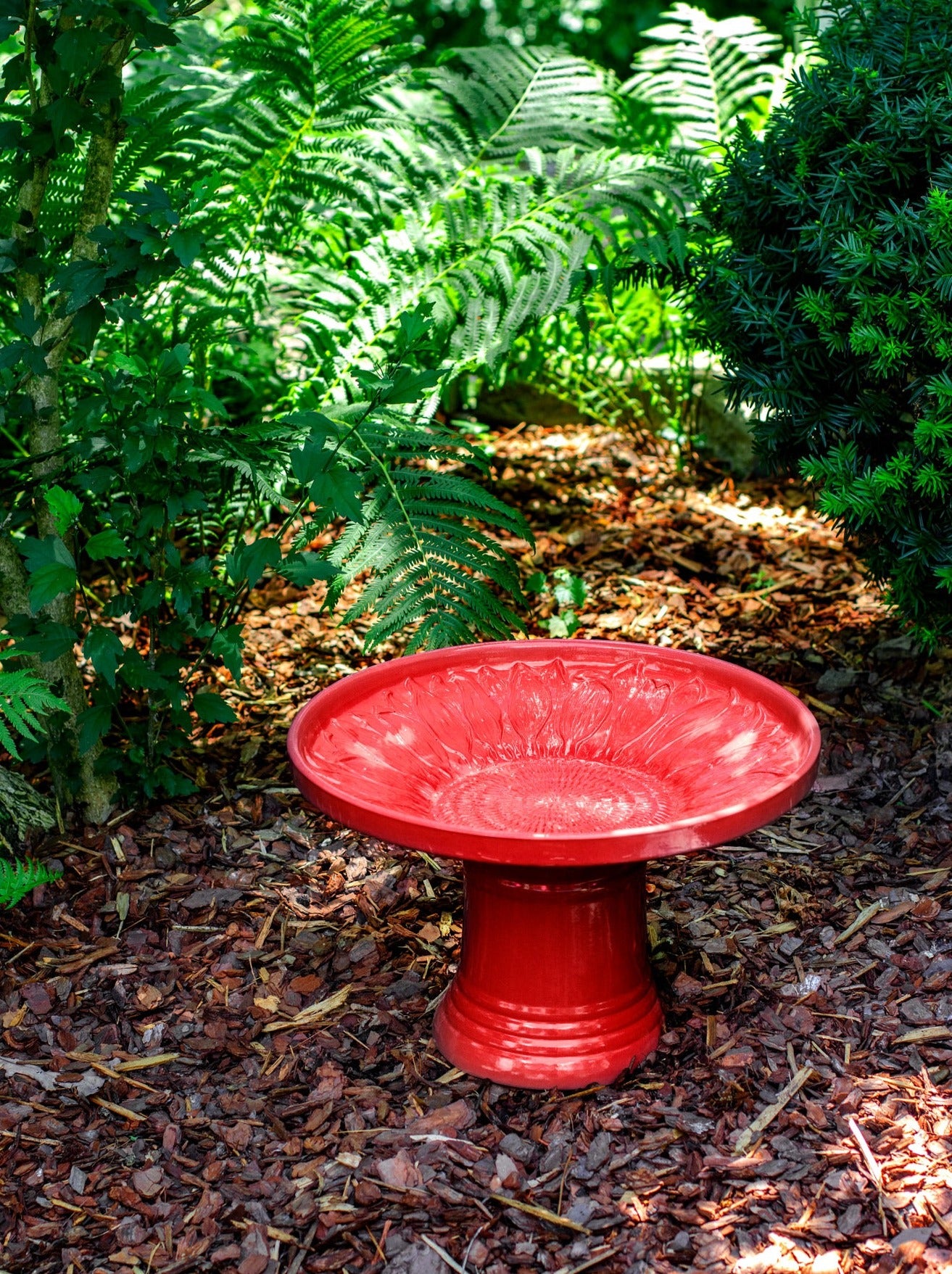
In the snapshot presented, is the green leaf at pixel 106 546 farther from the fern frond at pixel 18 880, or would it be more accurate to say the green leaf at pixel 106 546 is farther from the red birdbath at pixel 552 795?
the fern frond at pixel 18 880

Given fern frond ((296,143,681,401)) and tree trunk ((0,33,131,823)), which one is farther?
fern frond ((296,143,681,401))

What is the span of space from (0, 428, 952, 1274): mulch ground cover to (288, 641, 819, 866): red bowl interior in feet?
1.68

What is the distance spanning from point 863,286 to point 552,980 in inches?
64.9

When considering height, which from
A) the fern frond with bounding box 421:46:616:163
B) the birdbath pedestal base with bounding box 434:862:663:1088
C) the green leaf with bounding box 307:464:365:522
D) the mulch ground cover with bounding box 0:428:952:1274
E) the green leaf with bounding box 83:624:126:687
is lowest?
the mulch ground cover with bounding box 0:428:952:1274

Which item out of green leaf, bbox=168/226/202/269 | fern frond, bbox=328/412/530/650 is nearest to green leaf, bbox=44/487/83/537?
green leaf, bbox=168/226/202/269

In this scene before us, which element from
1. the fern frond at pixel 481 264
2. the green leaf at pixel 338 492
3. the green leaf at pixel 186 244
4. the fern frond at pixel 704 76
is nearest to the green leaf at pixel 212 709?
the green leaf at pixel 338 492

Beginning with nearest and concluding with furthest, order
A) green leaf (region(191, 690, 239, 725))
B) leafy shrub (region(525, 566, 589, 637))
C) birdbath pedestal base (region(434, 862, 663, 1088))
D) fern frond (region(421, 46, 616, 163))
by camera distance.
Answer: birdbath pedestal base (region(434, 862, 663, 1088)), green leaf (region(191, 690, 239, 725)), leafy shrub (region(525, 566, 589, 637)), fern frond (region(421, 46, 616, 163))

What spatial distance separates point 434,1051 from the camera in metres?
2.41

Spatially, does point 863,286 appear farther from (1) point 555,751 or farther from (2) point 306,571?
(2) point 306,571

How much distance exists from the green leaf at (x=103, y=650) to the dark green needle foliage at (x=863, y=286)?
5.33ft

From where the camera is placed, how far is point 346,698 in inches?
96.9

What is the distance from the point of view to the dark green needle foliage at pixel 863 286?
2711mm

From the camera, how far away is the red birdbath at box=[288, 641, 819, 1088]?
204 centimetres

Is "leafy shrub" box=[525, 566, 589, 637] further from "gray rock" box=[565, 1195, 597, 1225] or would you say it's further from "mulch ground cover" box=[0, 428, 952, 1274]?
"gray rock" box=[565, 1195, 597, 1225]
